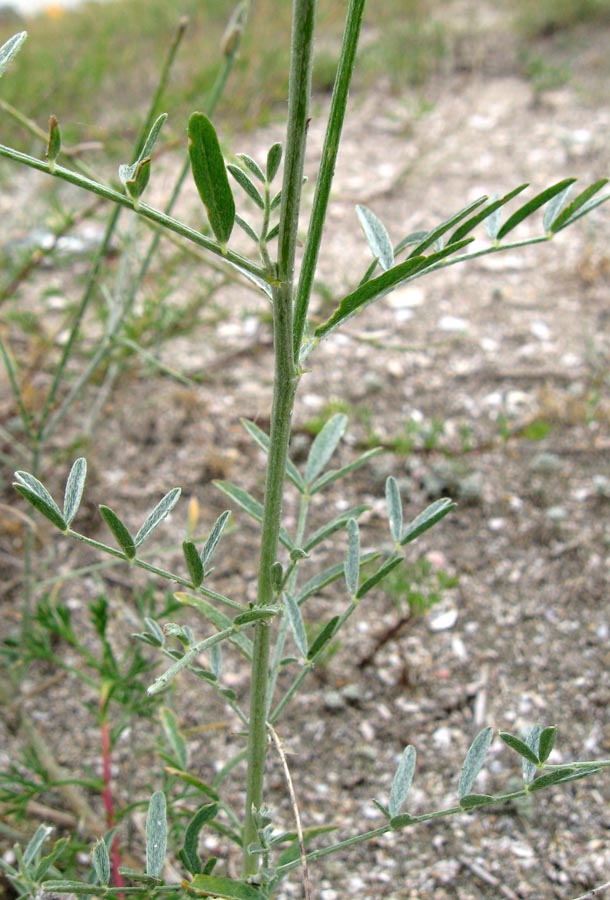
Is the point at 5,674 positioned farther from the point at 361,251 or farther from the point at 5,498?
the point at 361,251

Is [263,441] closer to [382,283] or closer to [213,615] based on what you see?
[213,615]

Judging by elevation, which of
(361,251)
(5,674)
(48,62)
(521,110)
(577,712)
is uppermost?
(521,110)

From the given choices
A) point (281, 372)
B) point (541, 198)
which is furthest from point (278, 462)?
point (541, 198)

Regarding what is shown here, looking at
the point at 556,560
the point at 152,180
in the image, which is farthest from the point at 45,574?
the point at 152,180

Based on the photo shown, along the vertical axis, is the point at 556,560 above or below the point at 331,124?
below

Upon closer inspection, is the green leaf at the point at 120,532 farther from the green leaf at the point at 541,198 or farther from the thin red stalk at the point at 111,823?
the thin red stalk at the point at 111,823

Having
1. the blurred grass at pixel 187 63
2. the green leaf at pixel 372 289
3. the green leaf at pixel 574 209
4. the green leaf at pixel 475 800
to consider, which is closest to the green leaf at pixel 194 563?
the green leaf at pixel 372 289
